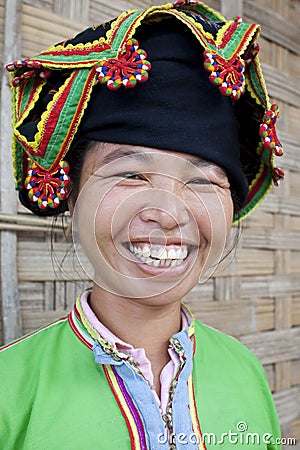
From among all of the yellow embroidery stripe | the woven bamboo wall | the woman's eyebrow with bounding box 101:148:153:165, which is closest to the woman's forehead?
the woman's eyebrow with bounding box 101:148:153:165

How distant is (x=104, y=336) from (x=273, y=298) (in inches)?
35.9

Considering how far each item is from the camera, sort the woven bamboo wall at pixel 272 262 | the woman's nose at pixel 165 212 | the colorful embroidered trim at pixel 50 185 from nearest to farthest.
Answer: the woman's nose at pixel 165 212 < the colorful embroidered trim at pixel 50 185 < the woven bamboo wall at pixel 272 262

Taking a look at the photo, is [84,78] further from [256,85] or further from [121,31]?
[256,85]

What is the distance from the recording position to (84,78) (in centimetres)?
75

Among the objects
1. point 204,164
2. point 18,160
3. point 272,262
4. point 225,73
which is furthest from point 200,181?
point 272,262

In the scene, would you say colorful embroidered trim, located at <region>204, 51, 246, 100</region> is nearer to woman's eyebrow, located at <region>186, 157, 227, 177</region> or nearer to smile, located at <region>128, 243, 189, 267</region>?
woman's eyebrow, located at <region>186, 157, 227, 177</region>

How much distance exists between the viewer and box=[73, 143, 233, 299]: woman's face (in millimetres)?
690

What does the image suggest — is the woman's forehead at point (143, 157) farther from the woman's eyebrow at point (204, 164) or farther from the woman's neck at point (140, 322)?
the woman's neck at point (140, 322)

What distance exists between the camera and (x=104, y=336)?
0.82 metres

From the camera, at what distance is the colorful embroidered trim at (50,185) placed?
2.60 ft

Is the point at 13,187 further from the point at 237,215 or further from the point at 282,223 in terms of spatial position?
the point at 282,223

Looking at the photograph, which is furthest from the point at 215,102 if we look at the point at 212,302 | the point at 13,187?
the point at 212,302

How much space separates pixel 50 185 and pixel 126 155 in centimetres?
13

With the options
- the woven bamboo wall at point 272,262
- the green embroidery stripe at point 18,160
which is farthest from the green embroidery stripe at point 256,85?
the woven bamboo wall at point 272,262
